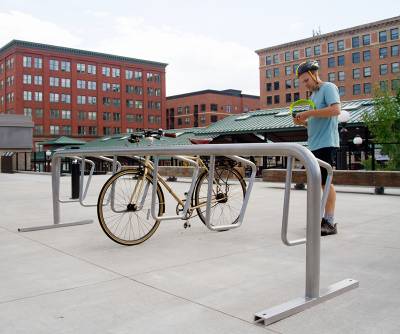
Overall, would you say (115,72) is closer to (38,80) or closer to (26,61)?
(38,80)

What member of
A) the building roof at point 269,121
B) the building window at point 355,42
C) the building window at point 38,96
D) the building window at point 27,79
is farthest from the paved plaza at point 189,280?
the building window at point 38,96

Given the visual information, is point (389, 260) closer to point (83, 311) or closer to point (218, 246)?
point (218, 246)

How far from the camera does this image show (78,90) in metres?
88.5

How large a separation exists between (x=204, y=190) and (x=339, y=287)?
8.12 ft

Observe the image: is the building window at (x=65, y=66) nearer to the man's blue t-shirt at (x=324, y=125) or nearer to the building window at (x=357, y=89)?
the building window at (x=357, y=89)

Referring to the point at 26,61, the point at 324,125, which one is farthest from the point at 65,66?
the point at 324,125

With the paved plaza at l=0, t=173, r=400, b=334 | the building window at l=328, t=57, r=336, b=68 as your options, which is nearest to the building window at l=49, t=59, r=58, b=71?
the building window at l=328, t=57, r=336, b=68

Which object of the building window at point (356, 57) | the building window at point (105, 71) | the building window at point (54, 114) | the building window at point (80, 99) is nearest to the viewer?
the building window at point (356, 57)

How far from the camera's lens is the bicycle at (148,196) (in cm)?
489

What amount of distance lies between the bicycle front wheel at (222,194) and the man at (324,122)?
3.67 ft

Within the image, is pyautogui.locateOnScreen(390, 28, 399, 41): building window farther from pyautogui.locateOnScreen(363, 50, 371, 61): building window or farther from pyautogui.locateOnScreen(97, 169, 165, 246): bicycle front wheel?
pyautogui.locateOnScreen(97, 169, 165, 246): bicycle front wheel

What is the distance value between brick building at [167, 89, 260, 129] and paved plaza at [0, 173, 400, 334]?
318ft

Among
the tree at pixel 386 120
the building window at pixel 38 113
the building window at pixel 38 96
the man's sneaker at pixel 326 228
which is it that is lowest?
the man's sneaker at pixel 326 228

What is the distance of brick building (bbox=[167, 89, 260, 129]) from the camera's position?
103 meters
